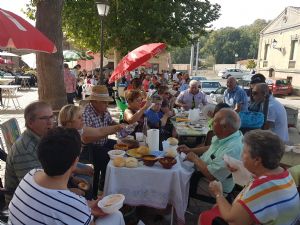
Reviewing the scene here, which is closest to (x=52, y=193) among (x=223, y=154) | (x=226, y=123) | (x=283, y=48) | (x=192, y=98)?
(x=223, y=154)

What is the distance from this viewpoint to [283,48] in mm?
32438

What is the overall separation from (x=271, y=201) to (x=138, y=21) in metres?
13.6

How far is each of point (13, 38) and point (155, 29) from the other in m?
12.0

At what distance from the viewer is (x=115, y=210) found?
2246mm

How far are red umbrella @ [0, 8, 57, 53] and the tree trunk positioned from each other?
2.35m

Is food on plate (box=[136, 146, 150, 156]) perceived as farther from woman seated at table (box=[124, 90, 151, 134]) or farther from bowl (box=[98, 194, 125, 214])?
woman seated at table (box=[124, 90, 151, 134])

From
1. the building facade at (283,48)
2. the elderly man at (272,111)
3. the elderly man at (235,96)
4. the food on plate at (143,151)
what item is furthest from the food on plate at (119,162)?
the building facade at (283,48)

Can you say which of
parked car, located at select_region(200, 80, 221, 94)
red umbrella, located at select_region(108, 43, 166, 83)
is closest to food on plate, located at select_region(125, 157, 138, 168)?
red umbrella, located at select_region(108, 43, 166, 83)

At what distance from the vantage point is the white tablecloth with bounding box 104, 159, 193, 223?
119 inches

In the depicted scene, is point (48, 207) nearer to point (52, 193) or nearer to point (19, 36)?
point (52, 193)

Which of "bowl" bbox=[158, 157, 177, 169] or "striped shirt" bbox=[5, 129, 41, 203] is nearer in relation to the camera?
"striped shirt" bbox=[5, 129, 41, 203]

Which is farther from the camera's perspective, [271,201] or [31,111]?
[31,111]

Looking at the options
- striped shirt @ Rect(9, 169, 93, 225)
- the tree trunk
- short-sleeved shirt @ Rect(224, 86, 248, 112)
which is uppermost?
the tree trunk

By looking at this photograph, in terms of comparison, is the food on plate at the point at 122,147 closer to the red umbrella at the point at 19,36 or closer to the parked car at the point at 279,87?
the red umbrella at the point at 19,36
